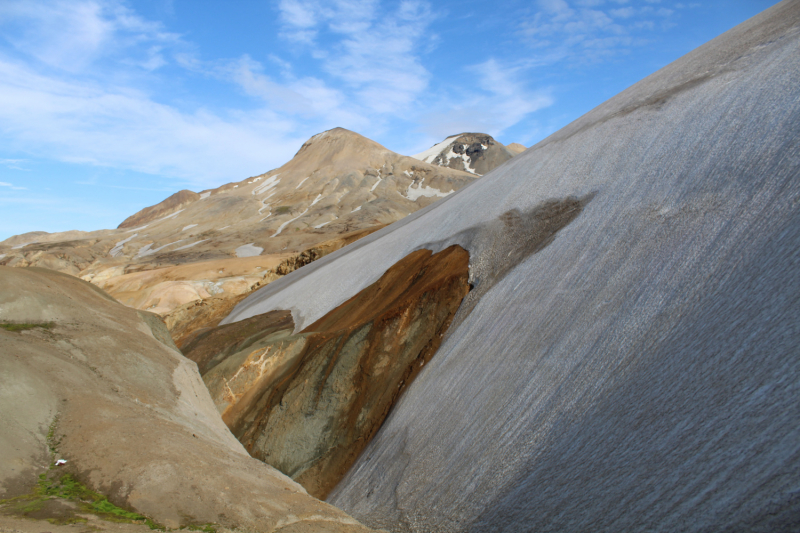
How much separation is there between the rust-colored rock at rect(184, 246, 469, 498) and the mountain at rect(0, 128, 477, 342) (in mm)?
22355

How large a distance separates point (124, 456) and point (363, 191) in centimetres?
10373

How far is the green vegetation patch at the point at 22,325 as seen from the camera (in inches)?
401

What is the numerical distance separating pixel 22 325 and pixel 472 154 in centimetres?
14234

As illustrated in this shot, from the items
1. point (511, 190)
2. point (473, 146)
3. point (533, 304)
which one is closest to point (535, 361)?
point (533, 304)

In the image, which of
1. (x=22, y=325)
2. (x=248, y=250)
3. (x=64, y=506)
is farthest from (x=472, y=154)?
(x=64, y=506)

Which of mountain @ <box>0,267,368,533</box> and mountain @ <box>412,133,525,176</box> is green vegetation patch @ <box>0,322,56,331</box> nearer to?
mountain @ <box>0,267,368,533</box>

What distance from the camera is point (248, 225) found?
10038 cm

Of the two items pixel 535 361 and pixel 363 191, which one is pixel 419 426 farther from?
pixel 363 191

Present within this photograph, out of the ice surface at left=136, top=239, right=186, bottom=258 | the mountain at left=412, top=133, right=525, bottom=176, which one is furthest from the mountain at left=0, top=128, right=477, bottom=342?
the mountain at left=412, top=133, right=525, bottom=176

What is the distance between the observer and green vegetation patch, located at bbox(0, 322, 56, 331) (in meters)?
10.2

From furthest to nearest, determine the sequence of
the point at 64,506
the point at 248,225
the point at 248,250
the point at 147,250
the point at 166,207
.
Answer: the point at 166,207, the point at 248,225, the point at 147,250, the point at 248,250, the point at 64,506

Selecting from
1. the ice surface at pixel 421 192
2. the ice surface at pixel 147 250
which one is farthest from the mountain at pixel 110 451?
the ice surface at pixel 421 192

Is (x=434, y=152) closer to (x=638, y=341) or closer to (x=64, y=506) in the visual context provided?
(x=638, y=341)

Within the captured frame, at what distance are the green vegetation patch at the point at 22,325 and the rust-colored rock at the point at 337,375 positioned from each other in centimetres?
528
